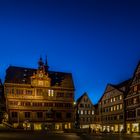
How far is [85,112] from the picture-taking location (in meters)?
117

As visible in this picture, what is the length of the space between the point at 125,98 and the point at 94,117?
30.4 m

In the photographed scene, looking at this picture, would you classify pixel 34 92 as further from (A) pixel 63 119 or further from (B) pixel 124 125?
(B) pixel 124 125

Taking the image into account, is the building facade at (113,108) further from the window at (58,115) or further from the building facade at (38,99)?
the window at (58,115)

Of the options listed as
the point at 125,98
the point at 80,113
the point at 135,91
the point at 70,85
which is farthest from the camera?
the point at 80,113

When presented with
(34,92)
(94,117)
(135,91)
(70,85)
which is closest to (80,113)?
(94,117)

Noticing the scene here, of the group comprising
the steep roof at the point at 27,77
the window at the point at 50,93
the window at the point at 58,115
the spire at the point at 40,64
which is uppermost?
the spire at the point at 40,64

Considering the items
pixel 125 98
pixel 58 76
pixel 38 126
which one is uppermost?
pixel 58 76

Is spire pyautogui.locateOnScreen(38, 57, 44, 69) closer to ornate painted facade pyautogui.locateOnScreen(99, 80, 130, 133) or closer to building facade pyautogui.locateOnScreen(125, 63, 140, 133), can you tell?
ornate painted facade pyautogui.locateOnScreen(99, 80, 130, 133)

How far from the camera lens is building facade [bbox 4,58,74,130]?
8925 centimetres

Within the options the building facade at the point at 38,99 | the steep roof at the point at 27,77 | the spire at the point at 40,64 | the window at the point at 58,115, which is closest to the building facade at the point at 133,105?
the building facade at the point at 38,99

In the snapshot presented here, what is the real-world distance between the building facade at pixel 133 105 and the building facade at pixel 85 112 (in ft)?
96.7

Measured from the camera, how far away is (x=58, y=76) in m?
99.5

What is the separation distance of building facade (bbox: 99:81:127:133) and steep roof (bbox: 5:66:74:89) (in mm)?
11675

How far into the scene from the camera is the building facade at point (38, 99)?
8925 cm
